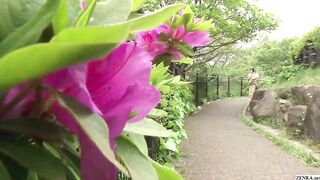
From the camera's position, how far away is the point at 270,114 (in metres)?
12.9

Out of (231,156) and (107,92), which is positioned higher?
(107,92)

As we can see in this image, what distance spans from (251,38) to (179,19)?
1418 centimetres

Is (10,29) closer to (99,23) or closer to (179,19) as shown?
(99,23)

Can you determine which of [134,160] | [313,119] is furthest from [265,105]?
[134,160]

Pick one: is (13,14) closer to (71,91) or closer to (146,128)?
(71,91)

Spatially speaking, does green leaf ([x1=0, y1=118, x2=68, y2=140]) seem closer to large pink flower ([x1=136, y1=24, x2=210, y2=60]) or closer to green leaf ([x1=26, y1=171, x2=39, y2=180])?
green leaf ([x1=26, y1=171, x2=39, y2=180])

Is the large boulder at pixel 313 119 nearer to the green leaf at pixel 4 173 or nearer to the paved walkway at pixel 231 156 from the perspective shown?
the paved walkway at pixel 231 156

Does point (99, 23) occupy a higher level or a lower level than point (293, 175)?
higher

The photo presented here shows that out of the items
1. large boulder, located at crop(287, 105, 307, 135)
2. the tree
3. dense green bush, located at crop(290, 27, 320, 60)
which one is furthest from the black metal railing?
large boulder, located at crop(287, 105, 307, 135)

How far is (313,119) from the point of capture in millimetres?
9305

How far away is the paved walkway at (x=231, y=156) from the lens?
24.5 ft

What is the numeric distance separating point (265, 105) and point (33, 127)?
1325 cm

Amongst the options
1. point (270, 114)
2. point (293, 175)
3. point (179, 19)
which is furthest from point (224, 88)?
point (179, 19)

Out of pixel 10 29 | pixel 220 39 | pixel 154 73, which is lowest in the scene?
pixel 220 39
